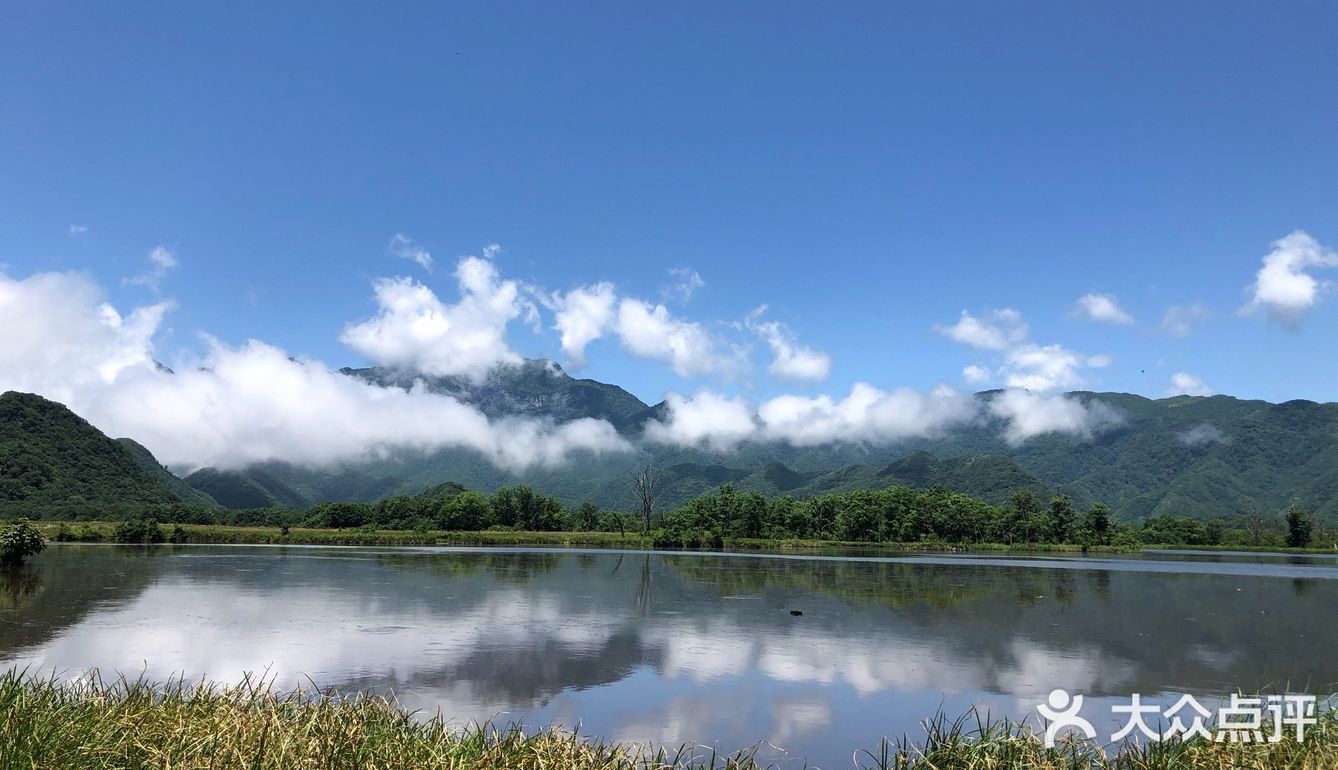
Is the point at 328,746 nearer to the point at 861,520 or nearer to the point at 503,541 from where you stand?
the point at 503,541

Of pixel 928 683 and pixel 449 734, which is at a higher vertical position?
pixel 449 734

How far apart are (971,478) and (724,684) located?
654 ft

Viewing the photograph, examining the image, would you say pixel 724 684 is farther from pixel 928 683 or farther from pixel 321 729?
pixel 321 729

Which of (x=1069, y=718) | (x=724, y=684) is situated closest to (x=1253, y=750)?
(x=1069, y=718)

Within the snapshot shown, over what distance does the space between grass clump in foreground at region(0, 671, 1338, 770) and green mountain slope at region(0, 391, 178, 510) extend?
414 feet

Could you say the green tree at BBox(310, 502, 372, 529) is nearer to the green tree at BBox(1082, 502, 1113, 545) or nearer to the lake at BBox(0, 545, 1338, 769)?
the lake at BBox(0, 545, 1338, 769)

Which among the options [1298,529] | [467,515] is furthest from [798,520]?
[1298,529]

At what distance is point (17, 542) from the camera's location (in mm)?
36406

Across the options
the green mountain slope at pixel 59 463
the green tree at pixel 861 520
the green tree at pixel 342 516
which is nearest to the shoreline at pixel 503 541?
the green tree at pixel 861 520

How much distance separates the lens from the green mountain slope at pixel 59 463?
371ft

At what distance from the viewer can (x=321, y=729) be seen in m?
7.41

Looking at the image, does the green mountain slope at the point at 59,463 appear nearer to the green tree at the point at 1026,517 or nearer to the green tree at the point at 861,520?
the green tree at the point at 861,520

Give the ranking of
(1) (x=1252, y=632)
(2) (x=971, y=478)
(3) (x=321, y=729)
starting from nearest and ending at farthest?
(3) (x=321, y=729), (1) (x=1252, y=632), (2) (x=971, y=478)

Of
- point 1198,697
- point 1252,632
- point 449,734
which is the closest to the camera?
point 449,734
